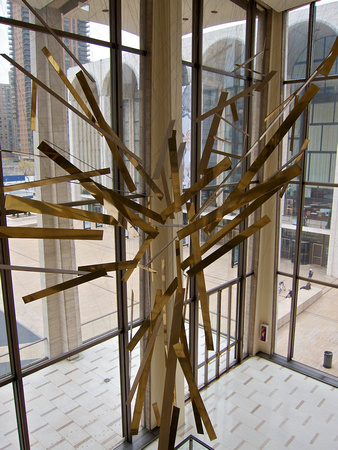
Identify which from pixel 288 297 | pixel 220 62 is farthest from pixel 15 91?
pixel 288 297

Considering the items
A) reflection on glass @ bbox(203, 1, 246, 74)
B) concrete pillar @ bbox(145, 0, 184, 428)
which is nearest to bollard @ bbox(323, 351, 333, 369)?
concrete pillar @ bbox(145, 0, 184, 428)

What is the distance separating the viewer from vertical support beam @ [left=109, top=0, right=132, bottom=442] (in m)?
4.93

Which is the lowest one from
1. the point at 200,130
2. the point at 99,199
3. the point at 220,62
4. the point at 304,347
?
the point at 304,347

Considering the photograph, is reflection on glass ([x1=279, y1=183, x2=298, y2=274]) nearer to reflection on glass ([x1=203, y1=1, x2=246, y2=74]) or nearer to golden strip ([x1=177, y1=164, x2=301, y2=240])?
reflection on glass ([x1=203, y1=1, x2=246, y2=74])

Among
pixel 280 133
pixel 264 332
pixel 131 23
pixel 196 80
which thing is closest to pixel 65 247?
pixel 131 23

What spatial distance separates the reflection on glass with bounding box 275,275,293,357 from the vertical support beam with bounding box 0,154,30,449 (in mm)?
5389

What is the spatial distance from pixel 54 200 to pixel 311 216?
4.98m

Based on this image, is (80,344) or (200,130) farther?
(200,130)

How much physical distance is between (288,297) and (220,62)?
15.2ft

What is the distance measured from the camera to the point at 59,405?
197 inches

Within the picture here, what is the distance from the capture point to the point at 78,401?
17.1 feet

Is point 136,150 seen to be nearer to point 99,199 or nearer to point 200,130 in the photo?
point 200,130

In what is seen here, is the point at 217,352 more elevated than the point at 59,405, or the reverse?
the point at 59,405

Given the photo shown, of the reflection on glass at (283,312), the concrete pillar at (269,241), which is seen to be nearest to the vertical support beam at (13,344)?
the concrete pillar at (269,241)
